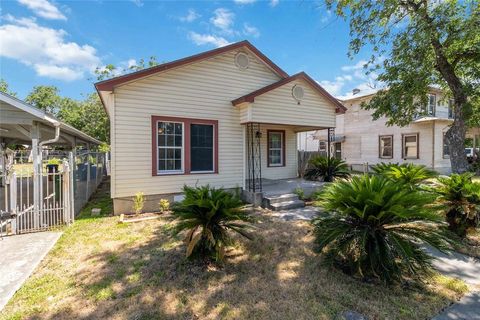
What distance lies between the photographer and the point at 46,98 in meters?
46.6

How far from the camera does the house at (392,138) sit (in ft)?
56.3

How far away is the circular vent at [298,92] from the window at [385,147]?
1335cm

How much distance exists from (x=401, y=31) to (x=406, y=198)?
7.95 m

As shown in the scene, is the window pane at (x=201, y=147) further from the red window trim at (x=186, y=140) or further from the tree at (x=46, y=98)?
the tree at (x=46, y=98)

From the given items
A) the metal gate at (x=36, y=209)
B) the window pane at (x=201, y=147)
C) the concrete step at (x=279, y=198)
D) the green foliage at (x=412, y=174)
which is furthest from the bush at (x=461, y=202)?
the metal gate at (x=36, y=209)

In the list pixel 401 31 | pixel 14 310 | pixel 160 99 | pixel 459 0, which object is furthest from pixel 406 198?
pixel 459 0

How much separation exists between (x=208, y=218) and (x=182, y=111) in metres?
5.26

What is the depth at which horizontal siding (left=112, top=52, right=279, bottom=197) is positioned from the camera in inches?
301

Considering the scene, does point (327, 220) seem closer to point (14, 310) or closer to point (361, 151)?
point (14, 310)

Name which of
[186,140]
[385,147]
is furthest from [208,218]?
[385,147]

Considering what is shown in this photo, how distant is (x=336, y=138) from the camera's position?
23.0 metres

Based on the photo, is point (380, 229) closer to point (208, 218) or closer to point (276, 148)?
point (208, 218)

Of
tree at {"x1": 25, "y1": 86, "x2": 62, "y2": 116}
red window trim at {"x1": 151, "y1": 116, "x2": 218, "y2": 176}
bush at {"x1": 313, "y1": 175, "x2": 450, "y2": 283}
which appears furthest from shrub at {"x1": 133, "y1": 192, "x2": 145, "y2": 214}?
tree at {"x1": 25, "y1": 86, "x2": 62, "y2": 116}

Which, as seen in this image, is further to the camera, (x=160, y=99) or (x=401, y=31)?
(x=401, y=31)
